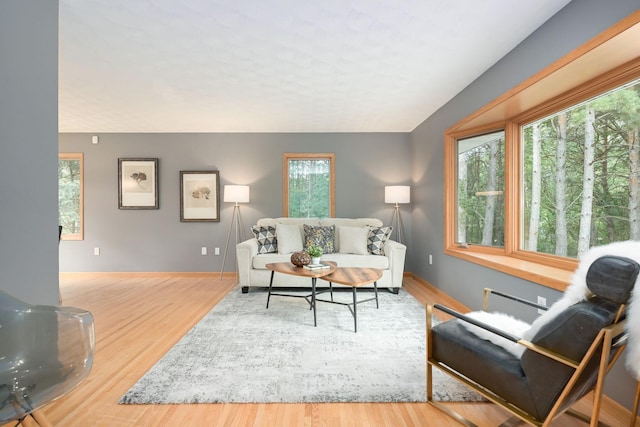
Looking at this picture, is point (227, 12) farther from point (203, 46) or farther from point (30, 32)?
point (30, 32)

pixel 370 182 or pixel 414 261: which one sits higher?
pixel 370 182

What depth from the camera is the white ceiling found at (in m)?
1.89

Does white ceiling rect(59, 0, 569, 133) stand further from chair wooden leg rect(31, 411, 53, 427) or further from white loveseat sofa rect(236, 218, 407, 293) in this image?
chair wooden leg rect(31, 411, 53, 427)

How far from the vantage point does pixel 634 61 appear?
1.70 m

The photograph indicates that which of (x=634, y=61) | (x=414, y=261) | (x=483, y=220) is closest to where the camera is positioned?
(x=634, y=61)

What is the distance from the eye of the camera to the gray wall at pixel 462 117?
1621 millimetres

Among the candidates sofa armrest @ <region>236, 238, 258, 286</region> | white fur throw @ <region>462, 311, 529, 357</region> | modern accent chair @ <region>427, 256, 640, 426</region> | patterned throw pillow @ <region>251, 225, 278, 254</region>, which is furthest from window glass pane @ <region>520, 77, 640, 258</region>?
sofa armrest @ <region>236, 238, 258, 286</region>

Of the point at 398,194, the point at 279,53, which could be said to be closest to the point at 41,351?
the point at 279,53

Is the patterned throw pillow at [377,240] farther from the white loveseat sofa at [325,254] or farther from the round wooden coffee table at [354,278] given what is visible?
the round wooden coffee table at [354,278]

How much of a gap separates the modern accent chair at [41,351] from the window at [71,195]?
177 inches

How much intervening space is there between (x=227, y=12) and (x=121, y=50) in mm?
1108

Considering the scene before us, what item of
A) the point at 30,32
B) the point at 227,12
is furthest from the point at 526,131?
the point at 30,32

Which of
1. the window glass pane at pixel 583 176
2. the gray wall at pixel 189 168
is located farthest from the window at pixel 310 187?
the window glass pane at pixel 583 176

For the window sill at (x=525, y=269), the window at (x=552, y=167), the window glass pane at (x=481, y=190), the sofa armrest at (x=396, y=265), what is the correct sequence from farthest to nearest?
the sofa armrest at (x=396, y=265), the window glass pane at (x=481, y=190), the window sill at (x=525, y=269), the window at (x=552, y=167)
